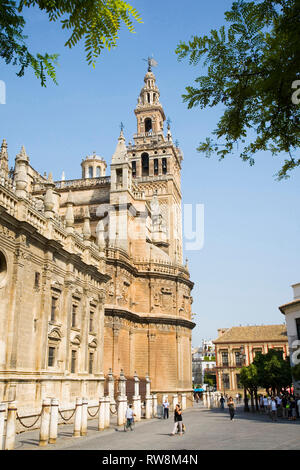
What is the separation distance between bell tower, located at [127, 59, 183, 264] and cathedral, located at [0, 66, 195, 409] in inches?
5.9

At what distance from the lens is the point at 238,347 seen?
2675 inches

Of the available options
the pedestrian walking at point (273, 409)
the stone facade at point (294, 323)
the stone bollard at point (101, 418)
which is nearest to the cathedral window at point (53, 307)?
the stone bollard at point (101, 418)

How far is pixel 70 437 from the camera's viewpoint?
16219 mm

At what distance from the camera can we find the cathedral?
18766mm

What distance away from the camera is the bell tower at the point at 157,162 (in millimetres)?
57719

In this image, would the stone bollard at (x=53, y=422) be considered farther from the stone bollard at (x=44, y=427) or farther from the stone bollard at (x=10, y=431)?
the stone bollard at (x=10, y=431)

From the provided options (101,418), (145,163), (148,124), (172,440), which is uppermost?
(148,124)

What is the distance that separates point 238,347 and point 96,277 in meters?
45.6

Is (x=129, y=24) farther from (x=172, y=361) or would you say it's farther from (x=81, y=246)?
(x=172, y=361)

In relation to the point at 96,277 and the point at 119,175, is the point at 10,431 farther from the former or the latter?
the point at 119,175

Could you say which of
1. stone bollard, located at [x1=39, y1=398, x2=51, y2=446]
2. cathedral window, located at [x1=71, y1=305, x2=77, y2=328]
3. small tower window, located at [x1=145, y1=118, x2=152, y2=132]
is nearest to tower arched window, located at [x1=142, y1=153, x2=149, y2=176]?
small tower window, located at [x1=145, y1=118, x2=152, y2=132]

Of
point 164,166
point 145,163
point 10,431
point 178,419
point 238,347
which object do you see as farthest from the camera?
point 238,347

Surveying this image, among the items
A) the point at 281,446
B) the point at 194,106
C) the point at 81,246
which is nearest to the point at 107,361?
the point at 81,246

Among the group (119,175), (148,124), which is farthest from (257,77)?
(148,124)
